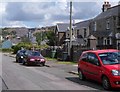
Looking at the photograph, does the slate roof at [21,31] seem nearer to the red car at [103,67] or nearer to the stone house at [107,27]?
the stone house at [107,27]

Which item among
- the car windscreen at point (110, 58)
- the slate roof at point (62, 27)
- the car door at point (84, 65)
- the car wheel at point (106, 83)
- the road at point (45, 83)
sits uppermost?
the slate roof at point (62, 27)

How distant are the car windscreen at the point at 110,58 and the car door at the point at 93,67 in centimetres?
28

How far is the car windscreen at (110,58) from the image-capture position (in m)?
14.5

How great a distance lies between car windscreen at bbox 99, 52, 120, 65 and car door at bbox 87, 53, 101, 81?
0.28 m

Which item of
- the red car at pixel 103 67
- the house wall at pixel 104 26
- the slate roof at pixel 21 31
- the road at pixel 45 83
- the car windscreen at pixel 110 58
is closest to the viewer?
the red car at pixel 103 67

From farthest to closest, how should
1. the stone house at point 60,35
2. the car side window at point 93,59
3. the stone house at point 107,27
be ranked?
the stone house at point 60,35 → the stone house at point 107,27 → the car side window at point 93,59

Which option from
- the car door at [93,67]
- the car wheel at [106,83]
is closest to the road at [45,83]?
the car wheel at [106,83]

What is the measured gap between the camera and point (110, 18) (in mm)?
49812

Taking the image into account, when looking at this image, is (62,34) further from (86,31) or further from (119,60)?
(119,60)

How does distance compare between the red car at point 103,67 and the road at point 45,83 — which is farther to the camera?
the road at point 45,83

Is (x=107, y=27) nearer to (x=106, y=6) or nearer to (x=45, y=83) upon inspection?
(x=106, y=6)

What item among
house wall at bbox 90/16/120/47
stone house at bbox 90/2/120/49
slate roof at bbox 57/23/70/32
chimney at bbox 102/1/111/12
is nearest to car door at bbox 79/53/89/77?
stone house at bbox 90/2/120/49

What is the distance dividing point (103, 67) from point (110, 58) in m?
0.94

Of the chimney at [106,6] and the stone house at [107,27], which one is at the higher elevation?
the chimney at [106,6]
